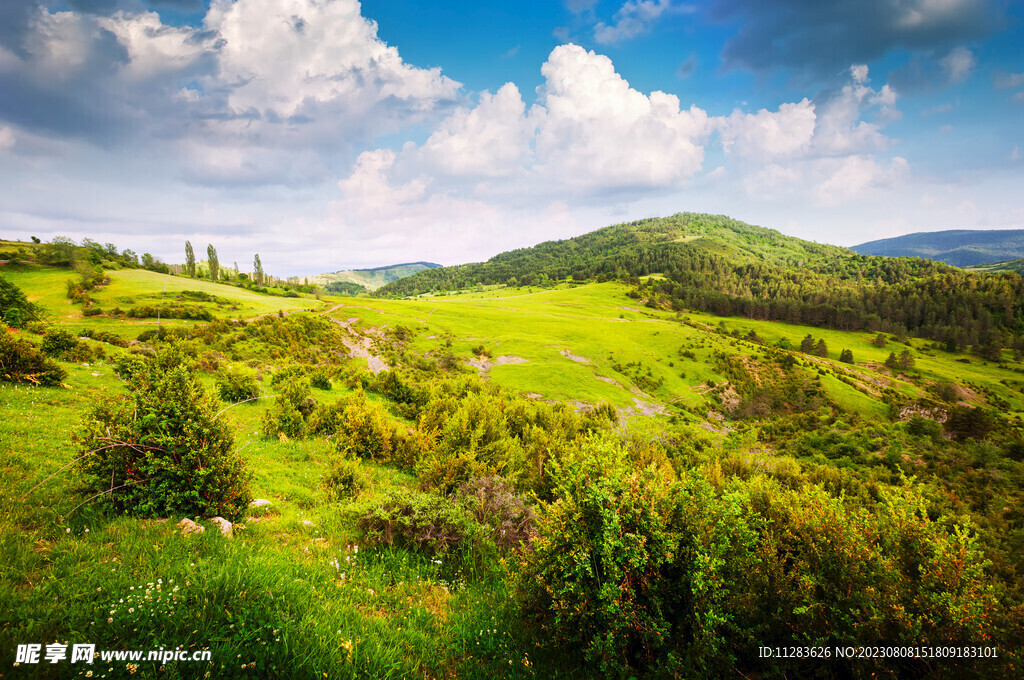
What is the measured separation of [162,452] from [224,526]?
170 centimetres

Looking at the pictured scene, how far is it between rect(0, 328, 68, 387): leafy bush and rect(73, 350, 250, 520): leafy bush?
1079cm

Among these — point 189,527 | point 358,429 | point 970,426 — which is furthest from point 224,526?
point 970,426

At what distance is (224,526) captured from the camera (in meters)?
6.30

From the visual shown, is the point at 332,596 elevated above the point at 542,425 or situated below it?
above

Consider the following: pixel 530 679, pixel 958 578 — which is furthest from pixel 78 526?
pixel 958 578

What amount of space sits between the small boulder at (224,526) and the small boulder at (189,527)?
318 millimetres

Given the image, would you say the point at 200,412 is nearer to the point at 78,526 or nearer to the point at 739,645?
the point at 78,526

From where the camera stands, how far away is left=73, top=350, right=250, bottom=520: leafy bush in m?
5.96

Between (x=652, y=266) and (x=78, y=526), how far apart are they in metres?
204

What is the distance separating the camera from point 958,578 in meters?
4.57

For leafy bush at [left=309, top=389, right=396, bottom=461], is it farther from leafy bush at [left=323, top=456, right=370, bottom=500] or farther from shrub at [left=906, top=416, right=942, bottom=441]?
shrub at [left=906, top=416, right=942, bottom=441]

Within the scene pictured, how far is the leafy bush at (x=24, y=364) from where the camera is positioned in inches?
479

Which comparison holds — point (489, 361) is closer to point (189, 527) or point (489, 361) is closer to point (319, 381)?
point (319, 381)

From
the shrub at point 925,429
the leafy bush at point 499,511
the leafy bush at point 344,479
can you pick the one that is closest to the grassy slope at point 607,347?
the shrub at point 925,429
